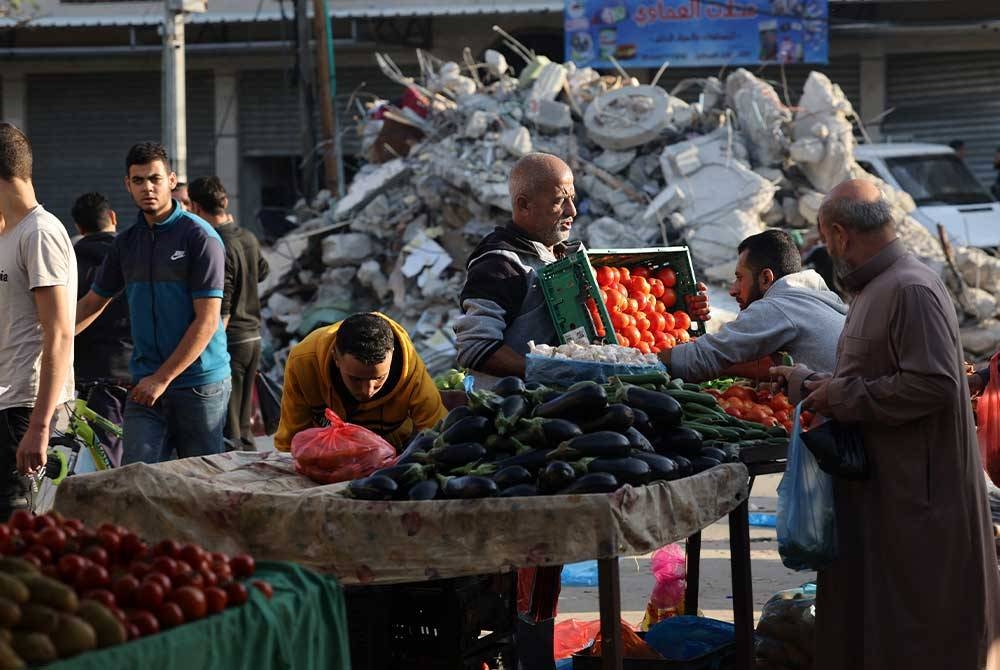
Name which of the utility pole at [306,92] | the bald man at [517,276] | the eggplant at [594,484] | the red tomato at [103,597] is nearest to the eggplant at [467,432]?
the eggplant at [594,484]

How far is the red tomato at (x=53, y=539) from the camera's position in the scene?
3.19 meters

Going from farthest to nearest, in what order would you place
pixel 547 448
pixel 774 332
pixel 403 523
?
pixel 774 332 → pixel 547 448 → pixel 403 523

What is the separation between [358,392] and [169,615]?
6.99ft

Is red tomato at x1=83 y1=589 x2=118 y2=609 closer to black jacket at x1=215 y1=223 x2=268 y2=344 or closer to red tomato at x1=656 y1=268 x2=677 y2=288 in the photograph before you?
red tomato at x1=656 y1=268 x2=677 y2=288

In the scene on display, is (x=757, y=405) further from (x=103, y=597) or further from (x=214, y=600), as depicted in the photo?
(x=103, y=597)

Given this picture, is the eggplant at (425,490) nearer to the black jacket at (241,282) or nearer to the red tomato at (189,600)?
the red tomato at (189,600)

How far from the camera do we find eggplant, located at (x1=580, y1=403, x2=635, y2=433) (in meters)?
4.29

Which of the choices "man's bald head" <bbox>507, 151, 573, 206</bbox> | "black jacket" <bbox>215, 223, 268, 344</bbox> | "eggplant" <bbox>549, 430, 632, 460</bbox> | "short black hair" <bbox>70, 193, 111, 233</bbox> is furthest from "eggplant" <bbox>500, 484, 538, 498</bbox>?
"short black hair" <bbox>70, 193, 111, 233</bbox>

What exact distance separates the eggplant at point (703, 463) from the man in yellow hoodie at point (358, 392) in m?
1.17

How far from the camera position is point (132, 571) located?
123 inches

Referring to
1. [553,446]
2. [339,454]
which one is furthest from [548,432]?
[339,454]

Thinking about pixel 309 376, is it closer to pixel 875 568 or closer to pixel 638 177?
pixel 875 568

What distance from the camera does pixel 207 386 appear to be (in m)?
6.44

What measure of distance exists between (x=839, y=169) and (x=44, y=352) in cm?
1028
